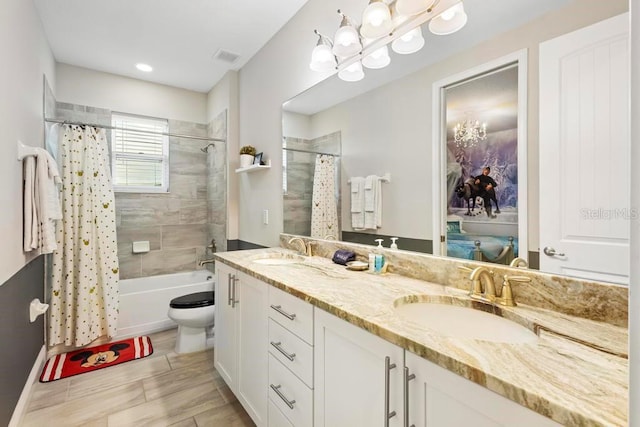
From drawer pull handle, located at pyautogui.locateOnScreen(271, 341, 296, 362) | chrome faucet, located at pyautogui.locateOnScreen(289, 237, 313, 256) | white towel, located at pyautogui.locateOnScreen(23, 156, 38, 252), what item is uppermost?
white towel, located at pyautogui.locateOnScreen(23, 156, 38, 252)

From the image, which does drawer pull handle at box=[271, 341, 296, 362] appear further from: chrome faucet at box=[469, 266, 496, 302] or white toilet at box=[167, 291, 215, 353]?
white toilet at box=[167, 291, 215, 353]

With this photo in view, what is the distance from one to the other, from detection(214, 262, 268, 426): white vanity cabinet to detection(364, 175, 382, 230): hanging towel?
2.22ft

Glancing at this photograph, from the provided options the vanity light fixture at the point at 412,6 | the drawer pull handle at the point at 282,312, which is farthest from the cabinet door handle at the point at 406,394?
the vanity light fixture at the point at 412,6

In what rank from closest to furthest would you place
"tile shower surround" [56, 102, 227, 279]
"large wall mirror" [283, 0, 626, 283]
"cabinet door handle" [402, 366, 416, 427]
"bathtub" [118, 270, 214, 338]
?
"cabinet door handle" [402, 366, 416, 427]
"large wall mirror" [283, 0, 626, 283]
"bathtub" [118, 270, 214, 338]
"tile shower surround" [56, 102, 227, 279]

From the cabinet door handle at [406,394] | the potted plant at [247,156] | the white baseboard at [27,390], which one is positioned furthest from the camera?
the potted plant at [247,156]

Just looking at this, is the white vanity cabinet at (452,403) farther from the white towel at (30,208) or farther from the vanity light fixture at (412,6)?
the white towel at (30,208)

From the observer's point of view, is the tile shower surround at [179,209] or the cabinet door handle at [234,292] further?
the tile shower surround at [179,209]

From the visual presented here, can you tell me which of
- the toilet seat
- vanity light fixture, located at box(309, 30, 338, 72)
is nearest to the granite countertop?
vanity light fixture, located at box(309, 30, 338, 72)

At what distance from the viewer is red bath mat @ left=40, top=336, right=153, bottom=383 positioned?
2.29 m

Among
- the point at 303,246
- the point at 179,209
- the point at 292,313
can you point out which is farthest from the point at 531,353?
the point at 179,209

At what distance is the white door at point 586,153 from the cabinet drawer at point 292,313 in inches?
34.0

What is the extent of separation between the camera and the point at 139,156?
11.5 feet

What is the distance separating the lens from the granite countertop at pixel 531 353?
1.79ft

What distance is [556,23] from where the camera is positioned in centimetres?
102
